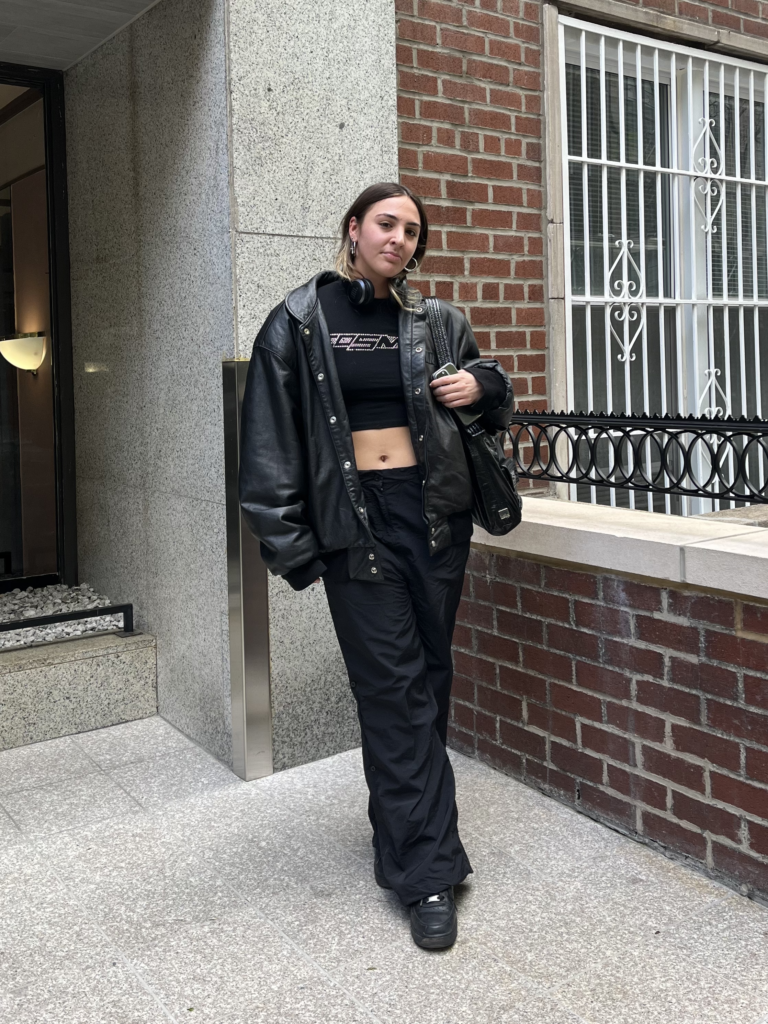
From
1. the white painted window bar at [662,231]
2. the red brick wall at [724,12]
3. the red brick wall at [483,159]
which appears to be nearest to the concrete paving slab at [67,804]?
the red brick wall at [483,159]

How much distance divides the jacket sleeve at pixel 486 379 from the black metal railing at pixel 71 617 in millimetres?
2611

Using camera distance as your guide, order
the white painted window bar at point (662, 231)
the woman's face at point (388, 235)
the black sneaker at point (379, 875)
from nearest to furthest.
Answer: the woman's face at point (388, 235) < the black sneaker at point (379, 875) < the white painted window bar at point (662, 231)

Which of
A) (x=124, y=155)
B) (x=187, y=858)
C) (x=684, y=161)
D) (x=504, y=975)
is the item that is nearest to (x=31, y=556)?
(x=124, y=155)

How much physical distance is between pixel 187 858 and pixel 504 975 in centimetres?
124

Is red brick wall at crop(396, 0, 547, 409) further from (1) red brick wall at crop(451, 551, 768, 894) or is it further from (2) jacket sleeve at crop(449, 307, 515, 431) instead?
(2) jacket sleeve at crop(449, 307, 515, 431)

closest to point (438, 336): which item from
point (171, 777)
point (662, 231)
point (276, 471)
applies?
point (276, 471)

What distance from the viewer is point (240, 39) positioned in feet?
13.8

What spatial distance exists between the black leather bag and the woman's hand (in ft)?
0.29

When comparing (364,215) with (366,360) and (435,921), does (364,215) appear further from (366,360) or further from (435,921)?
(435,921)

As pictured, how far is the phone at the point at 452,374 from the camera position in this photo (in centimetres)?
323

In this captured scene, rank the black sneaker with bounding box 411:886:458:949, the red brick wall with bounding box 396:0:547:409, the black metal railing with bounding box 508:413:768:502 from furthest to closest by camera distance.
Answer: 1. the red brick wall with bounding box 396:0:547:409
2. the black metal railing with bounding box 508:413:768:502
3. the black sneaker with bounding box 411:886:458:949

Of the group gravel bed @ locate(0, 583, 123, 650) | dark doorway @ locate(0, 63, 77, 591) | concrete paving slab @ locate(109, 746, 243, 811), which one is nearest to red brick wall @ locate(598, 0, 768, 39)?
dark doorway @ locate(0, 63, 77, 591)

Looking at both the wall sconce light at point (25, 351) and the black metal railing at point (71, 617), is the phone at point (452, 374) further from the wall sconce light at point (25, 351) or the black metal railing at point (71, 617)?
the wall sconce light at point (25, 351)

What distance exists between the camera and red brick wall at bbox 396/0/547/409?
5.37 meters
